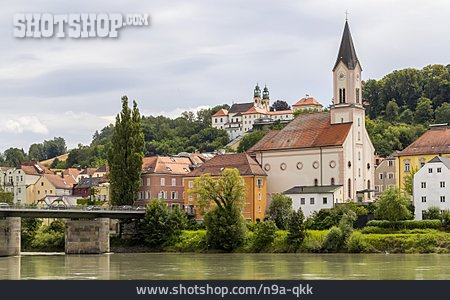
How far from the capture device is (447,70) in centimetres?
17475

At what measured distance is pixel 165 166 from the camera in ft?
351

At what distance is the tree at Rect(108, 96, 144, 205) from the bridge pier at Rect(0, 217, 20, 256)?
1479 cm

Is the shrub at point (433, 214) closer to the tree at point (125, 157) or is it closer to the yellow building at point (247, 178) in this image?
the yellow building at point (247, 178)

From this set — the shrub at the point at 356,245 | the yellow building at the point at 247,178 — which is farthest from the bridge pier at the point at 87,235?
the shrub at the point at 356,245

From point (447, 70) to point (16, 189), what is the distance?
8423 centimetres

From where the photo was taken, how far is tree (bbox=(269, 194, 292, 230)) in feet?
285

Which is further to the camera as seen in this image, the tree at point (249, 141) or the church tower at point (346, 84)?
the tree at point (249, 141)

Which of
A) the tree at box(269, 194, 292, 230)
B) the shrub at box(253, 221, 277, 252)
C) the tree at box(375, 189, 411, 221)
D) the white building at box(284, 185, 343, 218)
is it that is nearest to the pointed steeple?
the white building at box(284, 185, 343, 218)

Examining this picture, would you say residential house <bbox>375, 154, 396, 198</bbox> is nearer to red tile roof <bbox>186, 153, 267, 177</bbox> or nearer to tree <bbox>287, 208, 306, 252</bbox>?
red tile roof <bbox>186, 153, 267, 177</bbox>

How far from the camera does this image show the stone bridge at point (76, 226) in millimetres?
78875

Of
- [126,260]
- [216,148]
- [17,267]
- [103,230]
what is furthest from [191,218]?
[216,148]

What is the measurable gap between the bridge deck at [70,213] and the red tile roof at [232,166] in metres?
12.6
